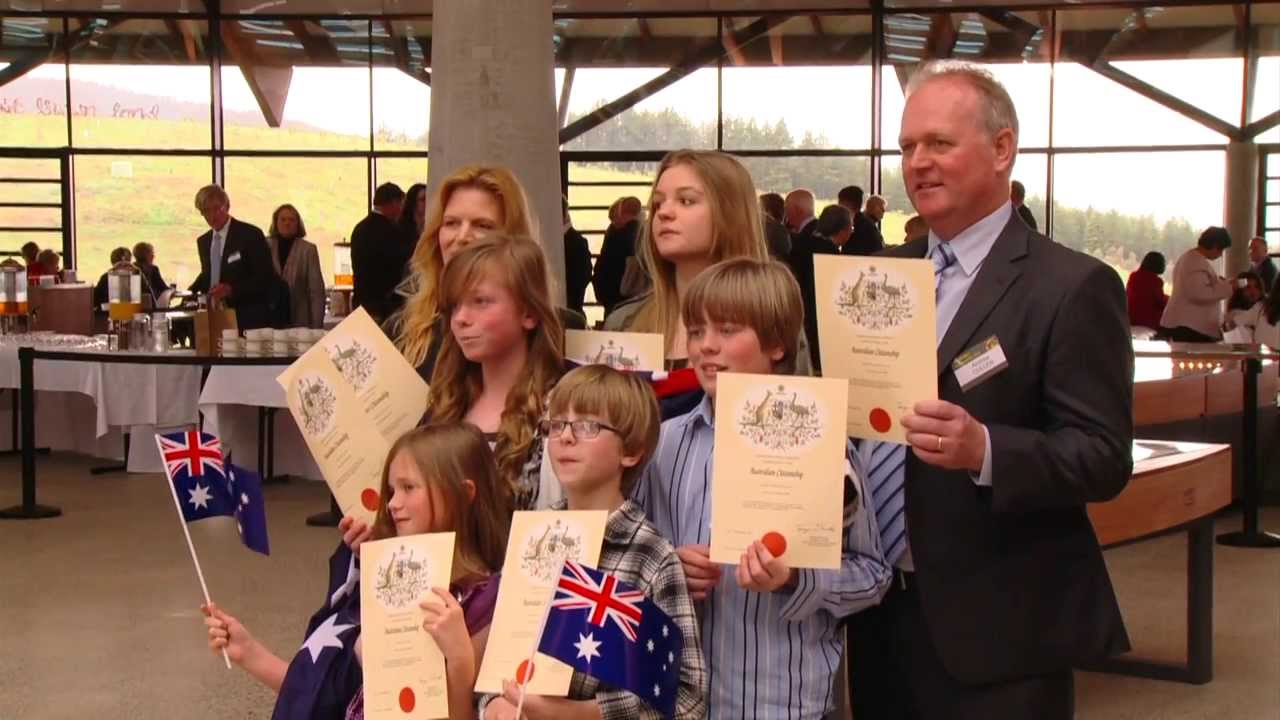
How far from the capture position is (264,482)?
8.94 metres

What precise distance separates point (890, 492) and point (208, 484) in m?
1.23

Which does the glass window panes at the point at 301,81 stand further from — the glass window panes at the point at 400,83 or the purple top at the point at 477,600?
the purple top at the point at 477,600

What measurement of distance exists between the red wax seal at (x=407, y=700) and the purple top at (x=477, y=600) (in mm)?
179

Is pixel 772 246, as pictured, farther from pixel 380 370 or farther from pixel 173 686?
pixel 380 370

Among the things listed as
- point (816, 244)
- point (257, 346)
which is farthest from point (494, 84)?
point (816, 244)

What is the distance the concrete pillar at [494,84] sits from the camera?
23.9ft

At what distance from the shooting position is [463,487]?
2516 millimetres

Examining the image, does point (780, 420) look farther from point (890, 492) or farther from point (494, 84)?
point (494, 84)

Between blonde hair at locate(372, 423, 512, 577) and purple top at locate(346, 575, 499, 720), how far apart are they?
1.0 inches

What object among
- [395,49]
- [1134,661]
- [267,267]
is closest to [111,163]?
[395,49]

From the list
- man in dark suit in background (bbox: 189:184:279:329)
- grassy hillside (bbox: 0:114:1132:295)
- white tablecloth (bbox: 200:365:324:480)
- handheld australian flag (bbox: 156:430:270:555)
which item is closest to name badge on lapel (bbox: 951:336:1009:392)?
handheld australian flag (bbox: 156:430:270:555)

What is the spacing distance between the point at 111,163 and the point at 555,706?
14974mm

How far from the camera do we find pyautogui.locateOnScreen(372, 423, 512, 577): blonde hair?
2.52 m

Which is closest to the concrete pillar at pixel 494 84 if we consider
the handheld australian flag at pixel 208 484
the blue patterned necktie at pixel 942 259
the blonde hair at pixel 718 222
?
the blonde hair at pixel 718 222
